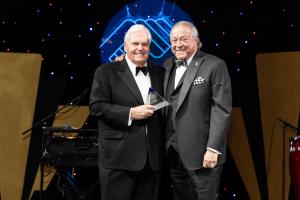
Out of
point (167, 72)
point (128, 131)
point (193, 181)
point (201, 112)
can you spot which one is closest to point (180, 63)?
point (167, 72)

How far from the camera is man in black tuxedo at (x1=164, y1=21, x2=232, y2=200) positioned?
9.46 ft

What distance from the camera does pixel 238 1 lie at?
4.82m

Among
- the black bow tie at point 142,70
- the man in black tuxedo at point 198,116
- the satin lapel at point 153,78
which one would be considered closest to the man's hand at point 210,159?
the man in black tuxedo at point 198,116

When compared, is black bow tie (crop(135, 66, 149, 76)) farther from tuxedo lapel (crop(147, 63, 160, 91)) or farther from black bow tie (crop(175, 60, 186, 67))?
black bow tie (crop(175, 60, 186, 67))

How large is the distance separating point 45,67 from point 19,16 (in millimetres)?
527

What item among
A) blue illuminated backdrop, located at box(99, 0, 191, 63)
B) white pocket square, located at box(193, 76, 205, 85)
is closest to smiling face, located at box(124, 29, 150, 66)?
white pocket square, located at box(193, 76, 205, 85)

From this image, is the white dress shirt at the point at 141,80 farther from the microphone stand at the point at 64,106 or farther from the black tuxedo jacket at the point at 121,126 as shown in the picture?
the microphone stand at the point at 64,106

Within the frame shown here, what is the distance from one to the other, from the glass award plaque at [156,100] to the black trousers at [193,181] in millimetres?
295

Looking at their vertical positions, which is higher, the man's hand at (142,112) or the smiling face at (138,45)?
the smiling face at (138,45)

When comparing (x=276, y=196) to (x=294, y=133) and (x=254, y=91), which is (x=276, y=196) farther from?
(x=254, y=91)

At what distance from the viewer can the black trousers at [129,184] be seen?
9.68ft

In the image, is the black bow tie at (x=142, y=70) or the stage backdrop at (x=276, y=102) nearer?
the black bow tie at (x=142, y=70)

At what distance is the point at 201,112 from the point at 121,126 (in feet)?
1.55

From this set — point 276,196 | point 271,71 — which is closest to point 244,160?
point 276,196
